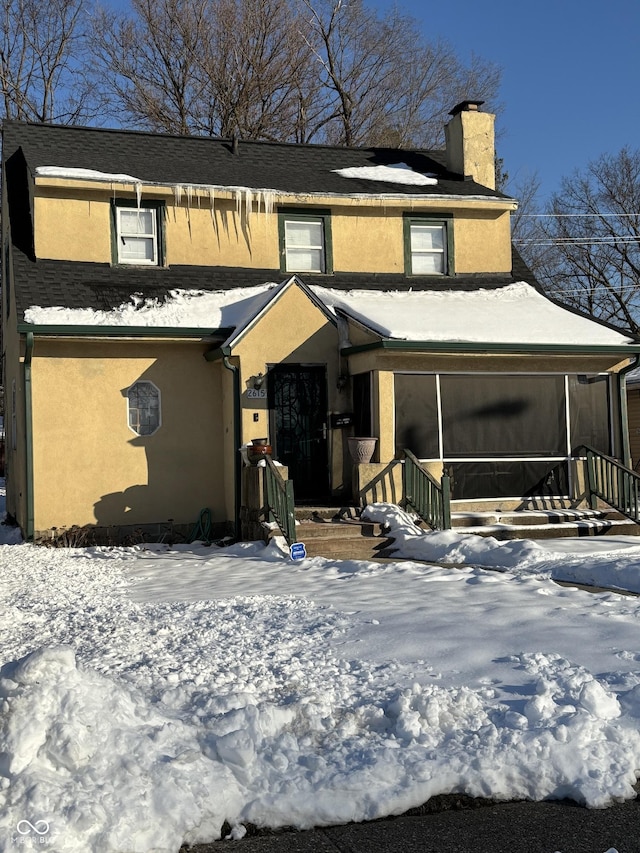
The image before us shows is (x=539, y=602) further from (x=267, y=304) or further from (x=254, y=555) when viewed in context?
(x=267, y=304)

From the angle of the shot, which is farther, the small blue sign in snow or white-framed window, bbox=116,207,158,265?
white-framed window, bbox=116,207,158,265

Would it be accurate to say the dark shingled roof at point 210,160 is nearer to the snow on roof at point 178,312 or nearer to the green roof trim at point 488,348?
the snow on roof at point 178,312

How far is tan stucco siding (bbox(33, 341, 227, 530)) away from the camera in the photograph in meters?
13.5

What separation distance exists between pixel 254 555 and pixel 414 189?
8214mm

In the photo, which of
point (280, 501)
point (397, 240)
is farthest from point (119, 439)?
point (397, 240)

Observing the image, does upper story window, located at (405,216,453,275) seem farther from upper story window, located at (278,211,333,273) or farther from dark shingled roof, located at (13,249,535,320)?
upper story window, located at (278,211,333,273)

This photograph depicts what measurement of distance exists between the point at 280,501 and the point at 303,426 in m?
2.56

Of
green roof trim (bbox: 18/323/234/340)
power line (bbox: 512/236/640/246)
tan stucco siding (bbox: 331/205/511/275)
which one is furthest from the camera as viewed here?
power line (bbox: 512/236/640/246)

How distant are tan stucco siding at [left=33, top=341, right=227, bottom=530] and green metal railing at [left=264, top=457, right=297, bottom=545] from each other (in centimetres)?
198

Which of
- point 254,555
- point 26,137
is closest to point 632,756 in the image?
point 254,555

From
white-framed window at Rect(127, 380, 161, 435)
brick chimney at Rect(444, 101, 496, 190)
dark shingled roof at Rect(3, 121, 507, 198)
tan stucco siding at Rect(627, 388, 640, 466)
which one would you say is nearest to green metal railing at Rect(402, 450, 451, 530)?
white-framed window at Rect(127, 380, 161, 435)

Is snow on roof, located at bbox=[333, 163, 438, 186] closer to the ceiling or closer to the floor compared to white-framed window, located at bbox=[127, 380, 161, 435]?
closer to the ceiling

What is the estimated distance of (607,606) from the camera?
7656mm

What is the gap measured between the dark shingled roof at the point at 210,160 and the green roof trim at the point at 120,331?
2993mm
